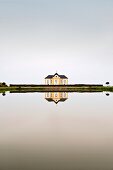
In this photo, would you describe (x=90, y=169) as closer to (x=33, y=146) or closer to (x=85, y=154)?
(x=85, y=154)

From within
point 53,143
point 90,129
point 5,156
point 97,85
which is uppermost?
point 97,85

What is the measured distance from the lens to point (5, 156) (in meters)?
11.5

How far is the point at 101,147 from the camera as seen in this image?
13055 millimetres

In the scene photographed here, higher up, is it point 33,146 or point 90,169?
point 33,146

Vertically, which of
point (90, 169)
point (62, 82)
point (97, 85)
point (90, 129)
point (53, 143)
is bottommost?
point (90, 169)

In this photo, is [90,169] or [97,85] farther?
[97,85]

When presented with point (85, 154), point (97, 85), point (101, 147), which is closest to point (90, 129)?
point (101, 147)

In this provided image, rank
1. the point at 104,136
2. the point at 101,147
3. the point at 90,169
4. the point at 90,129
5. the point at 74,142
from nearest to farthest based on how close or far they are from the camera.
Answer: the point at 90,169 → the point at 101,147 → the point at 74,142 → the point at 104,136 → the point at 90,129

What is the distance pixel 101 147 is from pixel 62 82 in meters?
107

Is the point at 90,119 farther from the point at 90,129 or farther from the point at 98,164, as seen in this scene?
the point at 98,164

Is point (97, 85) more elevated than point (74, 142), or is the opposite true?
point (97, 85)

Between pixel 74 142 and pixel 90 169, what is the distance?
413cm

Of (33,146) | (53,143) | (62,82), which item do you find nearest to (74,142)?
(53,143)

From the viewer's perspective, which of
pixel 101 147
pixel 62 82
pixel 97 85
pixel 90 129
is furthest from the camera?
pixel 62 82
